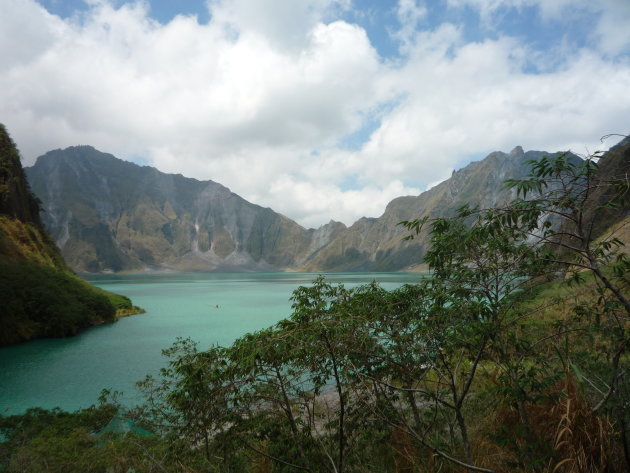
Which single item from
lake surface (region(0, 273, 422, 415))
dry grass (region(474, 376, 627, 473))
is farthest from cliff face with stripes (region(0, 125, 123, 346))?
dry grass (region(474, 376, 627, 473))

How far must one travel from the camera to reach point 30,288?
1117 inches

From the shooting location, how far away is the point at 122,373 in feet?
61.2

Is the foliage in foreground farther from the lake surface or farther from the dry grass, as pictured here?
the lake surface

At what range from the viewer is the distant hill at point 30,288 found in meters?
26.3

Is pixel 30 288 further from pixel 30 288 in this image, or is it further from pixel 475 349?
pixel 475 349

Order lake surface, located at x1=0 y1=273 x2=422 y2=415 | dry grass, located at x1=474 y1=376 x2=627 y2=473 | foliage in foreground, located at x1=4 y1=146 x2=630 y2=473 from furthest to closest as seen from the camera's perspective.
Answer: lake surface, located at x1=0 y1=273 x2=422 y2=415, dry grass, located at x1=474 y1=376 x2=627 y2=473, foliage in foreground, located at x1=4 y1=146 x2=630 y2=473

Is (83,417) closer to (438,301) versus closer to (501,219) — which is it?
(438,301)

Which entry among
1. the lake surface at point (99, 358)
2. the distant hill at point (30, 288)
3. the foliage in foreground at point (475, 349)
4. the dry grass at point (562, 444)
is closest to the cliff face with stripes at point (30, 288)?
the distant hill at point (30, 288)

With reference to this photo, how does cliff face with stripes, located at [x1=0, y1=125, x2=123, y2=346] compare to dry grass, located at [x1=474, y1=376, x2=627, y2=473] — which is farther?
cliff face with stripes, located at [x1=0, y1=125, x2=123, y2=346]

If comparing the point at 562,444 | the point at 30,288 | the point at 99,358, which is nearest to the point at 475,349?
the point at 562,444

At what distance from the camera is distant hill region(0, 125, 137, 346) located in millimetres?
26312

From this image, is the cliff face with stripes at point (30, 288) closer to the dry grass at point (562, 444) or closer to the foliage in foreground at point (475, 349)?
the foliage in foreground at point (475, 349)

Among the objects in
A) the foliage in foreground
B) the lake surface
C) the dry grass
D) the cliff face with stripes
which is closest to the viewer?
the foliage in foreground

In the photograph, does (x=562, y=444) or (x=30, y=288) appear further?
(x=30, y=288)
